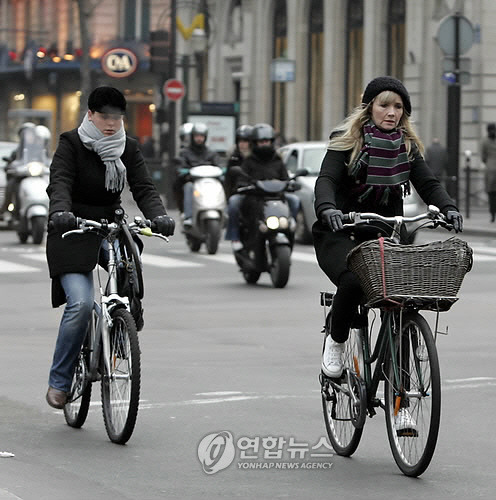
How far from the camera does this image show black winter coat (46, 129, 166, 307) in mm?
7695

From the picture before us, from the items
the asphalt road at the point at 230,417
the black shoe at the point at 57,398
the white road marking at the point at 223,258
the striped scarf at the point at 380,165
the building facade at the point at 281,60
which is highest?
the building facade at the point at 281,60

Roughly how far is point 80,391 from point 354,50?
36598 mm

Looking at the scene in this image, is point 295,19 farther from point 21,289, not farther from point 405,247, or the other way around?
point 405,247

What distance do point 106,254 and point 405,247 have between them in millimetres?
1905

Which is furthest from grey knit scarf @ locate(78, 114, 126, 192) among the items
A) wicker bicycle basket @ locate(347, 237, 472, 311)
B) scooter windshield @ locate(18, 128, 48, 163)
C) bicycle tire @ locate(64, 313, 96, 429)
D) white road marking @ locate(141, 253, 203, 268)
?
scooter windshield @ locate(18, 128, 48, 163)

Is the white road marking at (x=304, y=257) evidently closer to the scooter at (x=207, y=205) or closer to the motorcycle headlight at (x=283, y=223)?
the scooter at (x=207, y=205)

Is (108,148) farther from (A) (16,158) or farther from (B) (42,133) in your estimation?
(B) (42,133)

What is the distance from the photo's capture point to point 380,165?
6.99 m

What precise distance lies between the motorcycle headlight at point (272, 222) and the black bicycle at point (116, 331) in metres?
8.55

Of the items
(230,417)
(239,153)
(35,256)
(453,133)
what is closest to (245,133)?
(239,153)

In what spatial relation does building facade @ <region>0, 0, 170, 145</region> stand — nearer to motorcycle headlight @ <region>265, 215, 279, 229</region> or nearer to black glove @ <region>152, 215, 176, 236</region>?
motorcycle headlight @ <region>265, 215, 279, 229</region>

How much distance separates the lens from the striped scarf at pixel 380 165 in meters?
6.99

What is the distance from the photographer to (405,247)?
6430 mm
